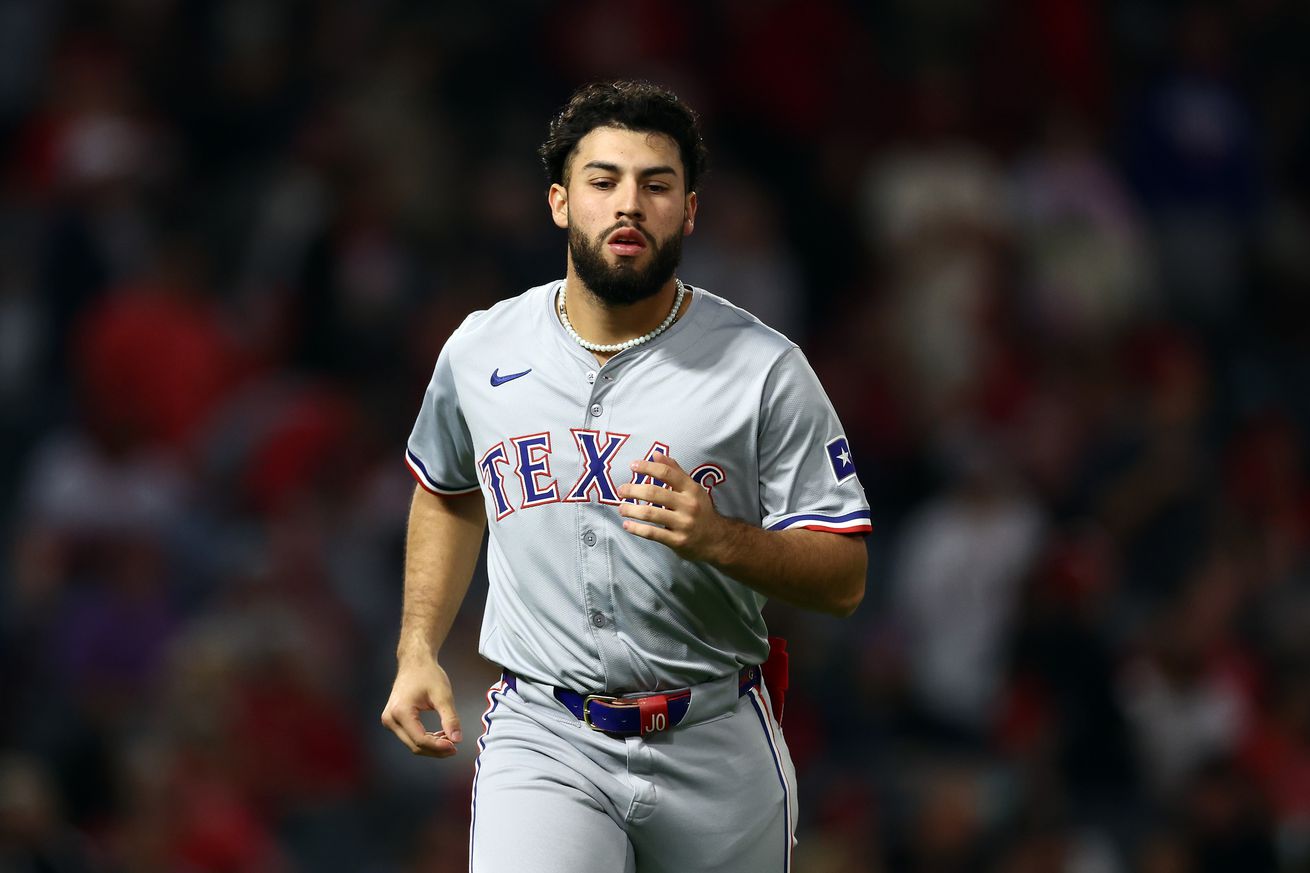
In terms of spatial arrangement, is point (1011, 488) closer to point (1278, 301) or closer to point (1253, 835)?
point (1253, 835)

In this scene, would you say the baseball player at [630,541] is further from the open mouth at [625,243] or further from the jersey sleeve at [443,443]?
the jersey sleeve at [443,443]

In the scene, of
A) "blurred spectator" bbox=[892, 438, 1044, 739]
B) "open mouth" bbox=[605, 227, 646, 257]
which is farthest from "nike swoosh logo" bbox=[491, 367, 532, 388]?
"blurred spectator" bbox=[892, 438, 1044, 739]

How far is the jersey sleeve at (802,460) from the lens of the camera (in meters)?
3.99

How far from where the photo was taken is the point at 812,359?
33.8ft

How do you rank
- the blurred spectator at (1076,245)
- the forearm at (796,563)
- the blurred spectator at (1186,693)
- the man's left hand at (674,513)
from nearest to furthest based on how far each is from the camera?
the man's left hand at (674,513)
the forearm at (796,563)
the blurred spectator at (1186,693)
the blurred spectator at (1076,245)

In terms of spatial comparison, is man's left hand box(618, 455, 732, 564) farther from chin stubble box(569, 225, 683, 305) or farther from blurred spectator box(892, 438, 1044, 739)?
blurred spectator box(892, 438, 1044, 739)

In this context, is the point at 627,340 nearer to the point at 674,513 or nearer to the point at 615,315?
the point at 615,315

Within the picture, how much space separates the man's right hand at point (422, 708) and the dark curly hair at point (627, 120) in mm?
1084

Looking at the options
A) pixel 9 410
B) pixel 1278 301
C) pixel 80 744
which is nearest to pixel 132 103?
pixel 9 410

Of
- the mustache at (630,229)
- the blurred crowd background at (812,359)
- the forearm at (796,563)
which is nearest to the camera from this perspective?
the forearm at (796,563)

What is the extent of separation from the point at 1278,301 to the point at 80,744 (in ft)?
23.6

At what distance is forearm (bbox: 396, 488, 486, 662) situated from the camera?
4297 millimetres

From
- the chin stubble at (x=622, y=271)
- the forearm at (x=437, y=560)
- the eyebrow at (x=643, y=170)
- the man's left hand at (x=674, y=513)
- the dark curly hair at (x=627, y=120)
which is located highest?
the dark curly hair at (x=627, y=120)

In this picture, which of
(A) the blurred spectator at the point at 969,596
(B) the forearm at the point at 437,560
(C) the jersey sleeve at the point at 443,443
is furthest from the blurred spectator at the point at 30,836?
(A) the blurred spectator at the point at 969,596
